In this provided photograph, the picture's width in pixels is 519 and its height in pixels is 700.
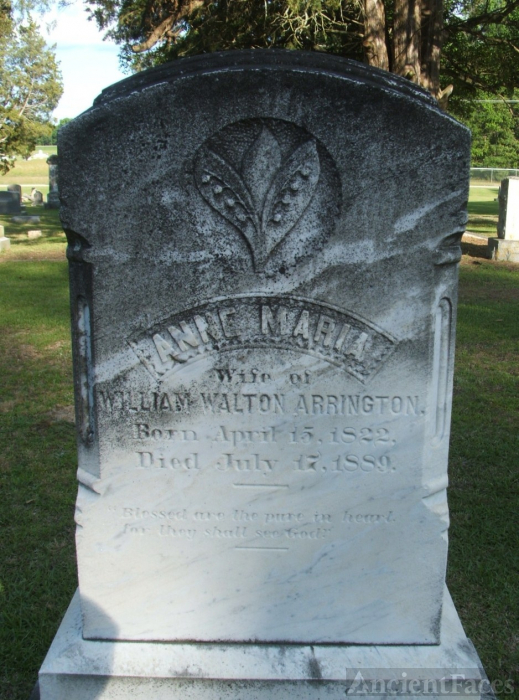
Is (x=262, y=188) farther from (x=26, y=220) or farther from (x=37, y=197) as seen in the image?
(x=37, y=197)

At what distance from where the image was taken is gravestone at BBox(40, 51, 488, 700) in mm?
2180

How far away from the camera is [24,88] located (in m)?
17.5

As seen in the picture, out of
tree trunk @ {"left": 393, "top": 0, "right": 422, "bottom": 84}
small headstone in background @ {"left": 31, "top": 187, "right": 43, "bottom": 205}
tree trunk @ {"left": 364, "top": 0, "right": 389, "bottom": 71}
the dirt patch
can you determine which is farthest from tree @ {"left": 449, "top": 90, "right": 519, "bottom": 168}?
the dirt patch

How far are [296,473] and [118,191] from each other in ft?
3.70

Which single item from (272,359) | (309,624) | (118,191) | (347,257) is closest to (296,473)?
(272,359)

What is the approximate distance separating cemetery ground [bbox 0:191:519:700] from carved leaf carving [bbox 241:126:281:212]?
222cm

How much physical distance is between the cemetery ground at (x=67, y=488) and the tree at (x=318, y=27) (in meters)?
4.88

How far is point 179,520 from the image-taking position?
2477 millimetres

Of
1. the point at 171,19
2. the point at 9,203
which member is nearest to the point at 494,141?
the point at 9,203

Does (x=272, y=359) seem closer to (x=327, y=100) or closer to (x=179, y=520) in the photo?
(x=179, y=520)

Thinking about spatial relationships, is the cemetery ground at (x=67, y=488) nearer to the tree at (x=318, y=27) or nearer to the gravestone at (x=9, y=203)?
the tree at (x=318, y=27)

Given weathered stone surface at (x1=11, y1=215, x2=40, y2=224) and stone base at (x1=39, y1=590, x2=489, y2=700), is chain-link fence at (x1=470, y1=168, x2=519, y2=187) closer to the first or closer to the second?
weathered stone surface at (x1=11, y1=215, x2=40, y2=224)

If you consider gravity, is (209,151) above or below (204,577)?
above

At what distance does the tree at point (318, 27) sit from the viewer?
35.0ft
